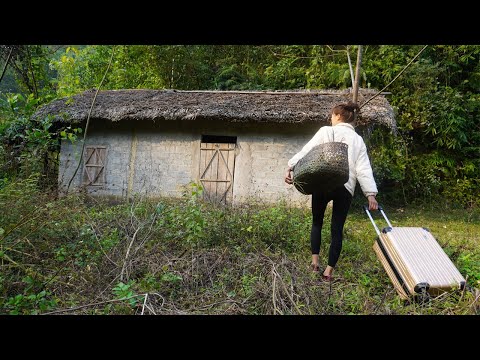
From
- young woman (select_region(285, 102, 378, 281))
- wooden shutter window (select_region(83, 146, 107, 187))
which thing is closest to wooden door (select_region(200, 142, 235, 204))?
wooden shutter window (select_region(83, 146, 107, 187))

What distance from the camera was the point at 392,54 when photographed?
38.2ft

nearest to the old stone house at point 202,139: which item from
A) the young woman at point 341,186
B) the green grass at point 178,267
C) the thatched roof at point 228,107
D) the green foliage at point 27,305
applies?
the thatched roof at point 228,107

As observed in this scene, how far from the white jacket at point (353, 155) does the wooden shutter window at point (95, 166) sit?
25.0 feet

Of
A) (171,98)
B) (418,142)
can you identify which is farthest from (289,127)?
(418,142)

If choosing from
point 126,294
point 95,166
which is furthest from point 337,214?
point 95,166

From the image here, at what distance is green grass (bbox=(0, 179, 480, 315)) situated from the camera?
2.76 meters

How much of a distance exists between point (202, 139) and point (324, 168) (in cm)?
688

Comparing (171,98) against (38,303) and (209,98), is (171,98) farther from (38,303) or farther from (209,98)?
(38,303)

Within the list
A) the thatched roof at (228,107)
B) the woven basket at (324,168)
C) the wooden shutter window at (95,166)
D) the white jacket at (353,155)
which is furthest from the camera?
the wooden shutter window at (95,166)

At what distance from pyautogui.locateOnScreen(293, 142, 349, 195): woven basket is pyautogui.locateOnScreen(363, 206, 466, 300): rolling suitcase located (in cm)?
79

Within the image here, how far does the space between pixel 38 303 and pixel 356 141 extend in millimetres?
A: 2869

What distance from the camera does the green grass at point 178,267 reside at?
2.76m

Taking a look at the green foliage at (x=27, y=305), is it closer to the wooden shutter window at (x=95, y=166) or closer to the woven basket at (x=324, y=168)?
the woven basket at (x=324, y=168)

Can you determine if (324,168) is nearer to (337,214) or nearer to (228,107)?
(337,214)
